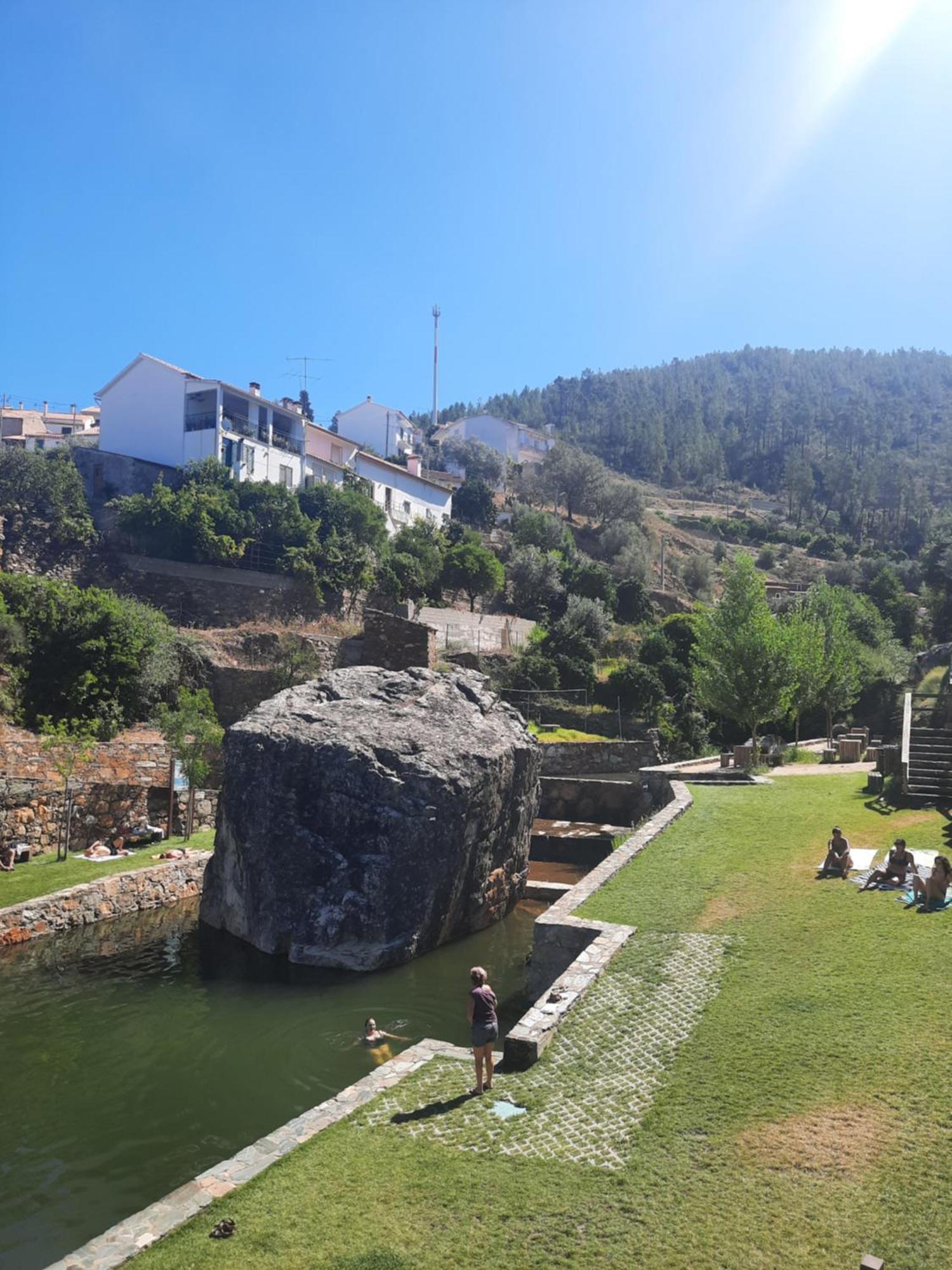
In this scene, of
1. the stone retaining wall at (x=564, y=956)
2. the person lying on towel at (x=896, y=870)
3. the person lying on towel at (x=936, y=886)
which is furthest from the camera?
the person lying on towel at (x=896, y=870)

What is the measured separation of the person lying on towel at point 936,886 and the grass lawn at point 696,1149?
337 millimetres

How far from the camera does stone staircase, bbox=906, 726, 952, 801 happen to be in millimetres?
19141

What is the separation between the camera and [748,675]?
2941 centimetres

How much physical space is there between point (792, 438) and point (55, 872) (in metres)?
154

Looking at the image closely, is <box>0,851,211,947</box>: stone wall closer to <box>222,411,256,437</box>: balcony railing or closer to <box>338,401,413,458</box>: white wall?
<box>222,411,256,437</box>: balcony railing

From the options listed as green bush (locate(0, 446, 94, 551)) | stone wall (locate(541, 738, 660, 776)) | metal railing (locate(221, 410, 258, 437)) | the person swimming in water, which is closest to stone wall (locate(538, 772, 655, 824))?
stone wall (locate(541, 738, 660, 776))

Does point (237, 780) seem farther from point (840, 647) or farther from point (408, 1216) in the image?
point (840, 647)

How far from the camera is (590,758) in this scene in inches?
1371

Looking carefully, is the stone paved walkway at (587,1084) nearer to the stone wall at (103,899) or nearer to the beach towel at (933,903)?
the beach towel at (933,903)

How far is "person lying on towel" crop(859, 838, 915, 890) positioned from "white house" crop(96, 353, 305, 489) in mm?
42730

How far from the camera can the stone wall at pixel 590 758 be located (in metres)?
34.7

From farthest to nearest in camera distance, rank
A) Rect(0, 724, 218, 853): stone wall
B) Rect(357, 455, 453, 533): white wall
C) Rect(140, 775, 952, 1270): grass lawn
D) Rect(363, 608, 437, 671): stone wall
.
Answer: Rect(357, 455, 453, 533): white wall, Rect(363, 608, 437, 671): stone wall, Rect(0, 724, 218, 853): stone wall, Rect(140, 775, 952, 1270): grass lawn

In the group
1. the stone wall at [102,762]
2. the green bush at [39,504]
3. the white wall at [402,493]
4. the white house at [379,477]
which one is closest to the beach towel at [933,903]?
the stone wall at [102,762]

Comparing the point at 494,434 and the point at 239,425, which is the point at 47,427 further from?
the point at 494,434
